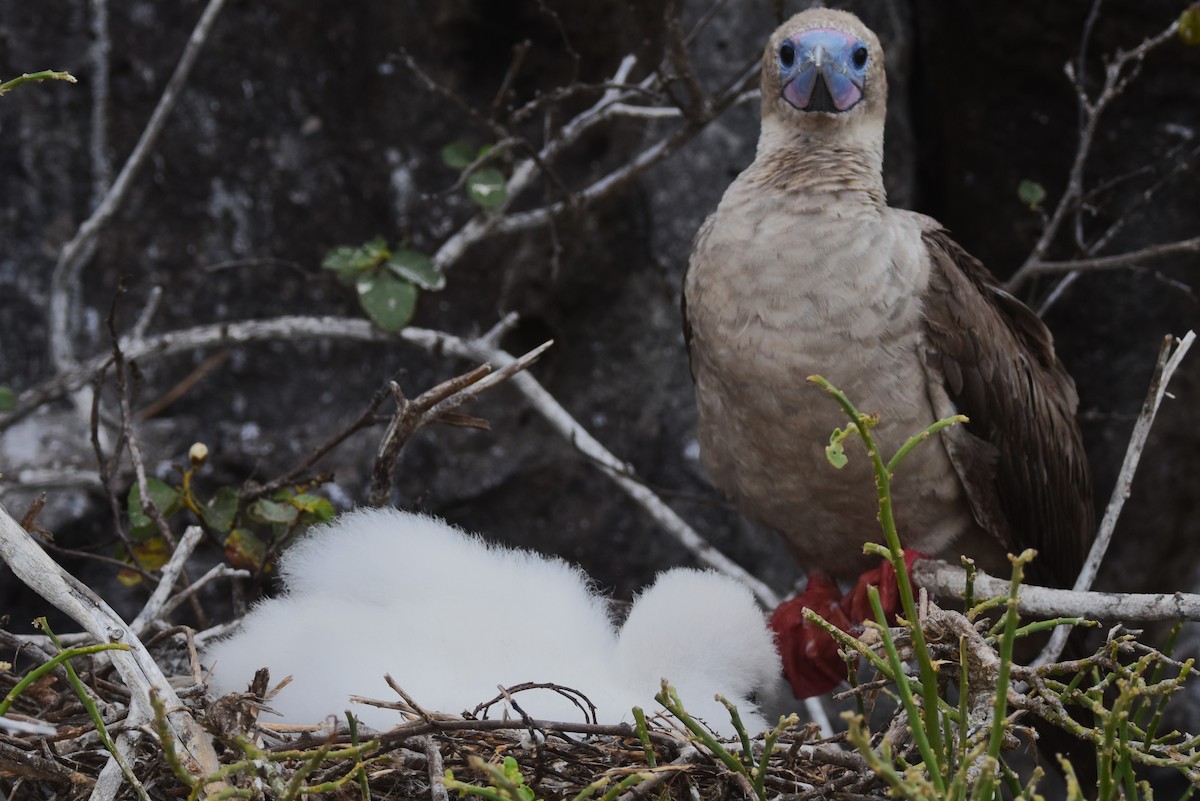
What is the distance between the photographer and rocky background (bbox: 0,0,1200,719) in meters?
3.84

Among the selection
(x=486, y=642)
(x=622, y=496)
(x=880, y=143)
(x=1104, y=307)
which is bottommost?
(x=622, y=496)

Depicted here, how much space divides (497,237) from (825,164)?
1529 mm

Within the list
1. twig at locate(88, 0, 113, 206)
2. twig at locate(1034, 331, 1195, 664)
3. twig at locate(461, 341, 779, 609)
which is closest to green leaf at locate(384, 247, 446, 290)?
twig at locate(461, 341, 779, 609)

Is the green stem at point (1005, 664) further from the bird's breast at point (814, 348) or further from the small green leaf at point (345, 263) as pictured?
the small green leaf at point (345, 263)

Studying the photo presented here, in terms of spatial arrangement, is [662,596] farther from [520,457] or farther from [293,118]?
[293,118]

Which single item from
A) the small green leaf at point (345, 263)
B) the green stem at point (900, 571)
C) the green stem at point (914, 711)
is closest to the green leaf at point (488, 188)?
the small green leaf at point (345, 263)

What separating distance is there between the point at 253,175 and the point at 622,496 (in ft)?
5.24

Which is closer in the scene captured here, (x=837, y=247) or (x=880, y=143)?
(x=837, y=247)

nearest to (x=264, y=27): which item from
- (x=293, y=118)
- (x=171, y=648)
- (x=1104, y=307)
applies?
(x=293, y=118)

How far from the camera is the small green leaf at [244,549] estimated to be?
2.59m

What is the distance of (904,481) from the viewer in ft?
8.82

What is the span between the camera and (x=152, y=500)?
253 cm

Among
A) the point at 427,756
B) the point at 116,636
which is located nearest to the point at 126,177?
the point at 116,636

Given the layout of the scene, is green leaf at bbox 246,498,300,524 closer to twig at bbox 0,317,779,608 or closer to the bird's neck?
twig at bbox 0,317,779,608
